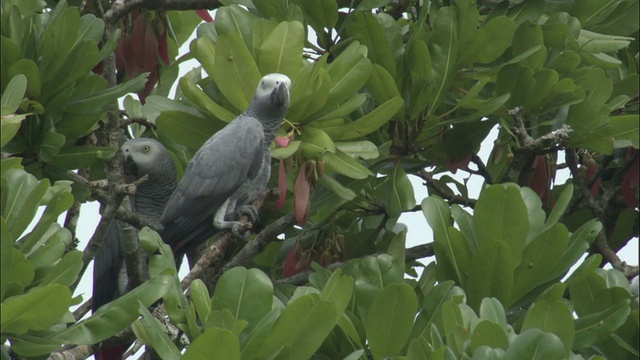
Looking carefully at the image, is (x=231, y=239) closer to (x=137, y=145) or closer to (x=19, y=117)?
(x=137, y=145)

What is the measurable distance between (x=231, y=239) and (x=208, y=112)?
1.55 ft

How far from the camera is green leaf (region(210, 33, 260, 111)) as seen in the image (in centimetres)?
337

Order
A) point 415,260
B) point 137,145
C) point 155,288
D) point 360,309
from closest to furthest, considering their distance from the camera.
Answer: point 155,288 < point 360,309 < point 415,260 < point 137,145

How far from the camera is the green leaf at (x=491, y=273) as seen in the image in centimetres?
301

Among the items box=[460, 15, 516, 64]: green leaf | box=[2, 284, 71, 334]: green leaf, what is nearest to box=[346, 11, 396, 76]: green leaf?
box=[460, 15, 516, 64]: green leaf

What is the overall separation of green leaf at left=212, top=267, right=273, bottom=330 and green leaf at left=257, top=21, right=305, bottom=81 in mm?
957

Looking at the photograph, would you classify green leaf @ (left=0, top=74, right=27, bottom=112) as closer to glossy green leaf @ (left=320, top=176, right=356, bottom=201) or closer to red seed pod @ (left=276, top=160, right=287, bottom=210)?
red seed pod @ (left=276, top=160, right=287, bottom=210)

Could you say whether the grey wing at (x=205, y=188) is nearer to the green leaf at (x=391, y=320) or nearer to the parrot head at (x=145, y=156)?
the parrot head at (x=145, y=156)

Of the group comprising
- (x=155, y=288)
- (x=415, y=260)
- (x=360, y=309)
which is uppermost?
(x=155, y=288)

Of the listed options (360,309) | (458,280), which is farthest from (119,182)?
(458,280)

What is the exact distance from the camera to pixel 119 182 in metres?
3.23

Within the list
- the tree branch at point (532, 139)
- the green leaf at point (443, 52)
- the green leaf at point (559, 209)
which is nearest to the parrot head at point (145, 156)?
the green leaf at point (443, 52)

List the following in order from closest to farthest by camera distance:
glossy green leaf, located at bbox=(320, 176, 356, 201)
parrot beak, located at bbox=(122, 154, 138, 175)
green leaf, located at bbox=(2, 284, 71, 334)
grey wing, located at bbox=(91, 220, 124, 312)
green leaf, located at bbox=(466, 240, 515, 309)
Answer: green leaf, located at bbox=(2, 284, 71, 334)
green leaf, located at bbox=(466, 240, 515, 309)
glossy green leaf, located at bbox=(320, 176, 356, 201)
grey wing, located at bbox=(91, 220, 124, 312)
parrot beak, located at bbox=(122, 154, 138, 175)

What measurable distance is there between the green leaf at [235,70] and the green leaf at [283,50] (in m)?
0.05
